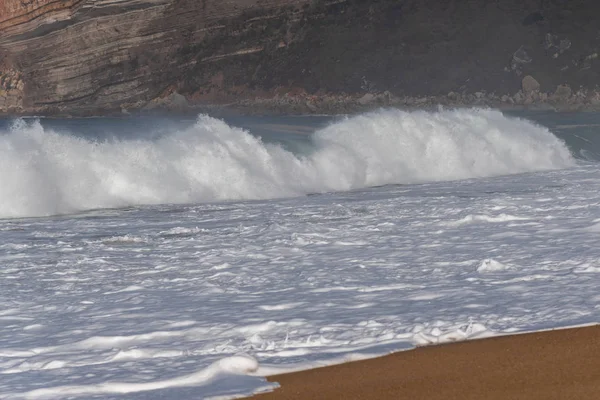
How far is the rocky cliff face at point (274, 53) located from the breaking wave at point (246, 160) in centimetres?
2912

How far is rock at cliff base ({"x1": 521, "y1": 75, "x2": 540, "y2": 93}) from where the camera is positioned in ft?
160

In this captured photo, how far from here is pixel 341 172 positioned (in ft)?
56.1

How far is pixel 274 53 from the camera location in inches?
2195

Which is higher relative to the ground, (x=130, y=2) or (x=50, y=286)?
(x=130, y=2)

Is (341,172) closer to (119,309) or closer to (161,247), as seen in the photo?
(161,247)

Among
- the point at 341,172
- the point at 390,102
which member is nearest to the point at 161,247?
the point at 341,172

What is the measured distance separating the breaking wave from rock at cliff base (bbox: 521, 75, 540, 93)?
88.1 ft

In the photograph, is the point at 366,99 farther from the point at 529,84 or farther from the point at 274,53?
A: the point at 529,84

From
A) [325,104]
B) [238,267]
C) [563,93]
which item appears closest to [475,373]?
[238,267]

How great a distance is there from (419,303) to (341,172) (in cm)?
1204

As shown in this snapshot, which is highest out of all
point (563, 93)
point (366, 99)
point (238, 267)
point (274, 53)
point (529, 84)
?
point (274, 53)

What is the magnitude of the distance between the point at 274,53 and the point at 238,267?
163 feet

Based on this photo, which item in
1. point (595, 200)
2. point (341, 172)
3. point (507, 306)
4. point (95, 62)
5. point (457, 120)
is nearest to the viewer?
point (507, 306)

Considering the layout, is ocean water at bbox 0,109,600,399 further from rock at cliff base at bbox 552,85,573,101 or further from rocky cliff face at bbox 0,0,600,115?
rocky cliff face at bbox 0,0,600,115
